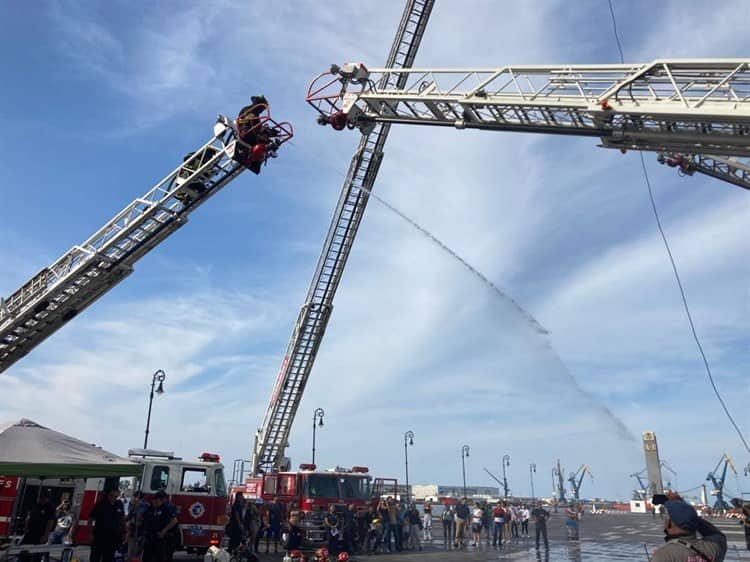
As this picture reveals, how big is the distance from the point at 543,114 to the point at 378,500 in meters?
14.7

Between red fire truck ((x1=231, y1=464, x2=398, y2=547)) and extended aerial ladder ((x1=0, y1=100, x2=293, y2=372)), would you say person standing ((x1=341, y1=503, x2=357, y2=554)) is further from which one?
extended aerial ladder ((x1=0, y1=100, x2=293, y2=372))

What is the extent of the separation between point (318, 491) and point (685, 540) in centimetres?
1770

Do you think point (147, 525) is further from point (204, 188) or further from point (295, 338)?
point (295, 338)

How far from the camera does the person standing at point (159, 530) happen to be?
10.9m

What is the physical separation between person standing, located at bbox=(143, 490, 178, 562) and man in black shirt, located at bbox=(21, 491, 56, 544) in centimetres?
332

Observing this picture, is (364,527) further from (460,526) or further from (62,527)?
(62,527)

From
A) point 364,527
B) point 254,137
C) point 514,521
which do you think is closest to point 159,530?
point 254,137

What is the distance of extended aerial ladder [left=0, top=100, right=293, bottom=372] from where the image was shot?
13.9m

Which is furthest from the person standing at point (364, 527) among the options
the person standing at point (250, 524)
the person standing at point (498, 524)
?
the person standing at point (498, 524)

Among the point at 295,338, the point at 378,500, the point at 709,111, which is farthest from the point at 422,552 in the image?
the point at 709,111

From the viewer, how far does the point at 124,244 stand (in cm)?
1434

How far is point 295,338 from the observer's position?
1048 inches

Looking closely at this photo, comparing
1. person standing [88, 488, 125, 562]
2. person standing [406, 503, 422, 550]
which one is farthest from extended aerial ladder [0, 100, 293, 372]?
person standing [406, 503, 422, 550]

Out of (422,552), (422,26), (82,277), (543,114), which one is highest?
(422,26)
